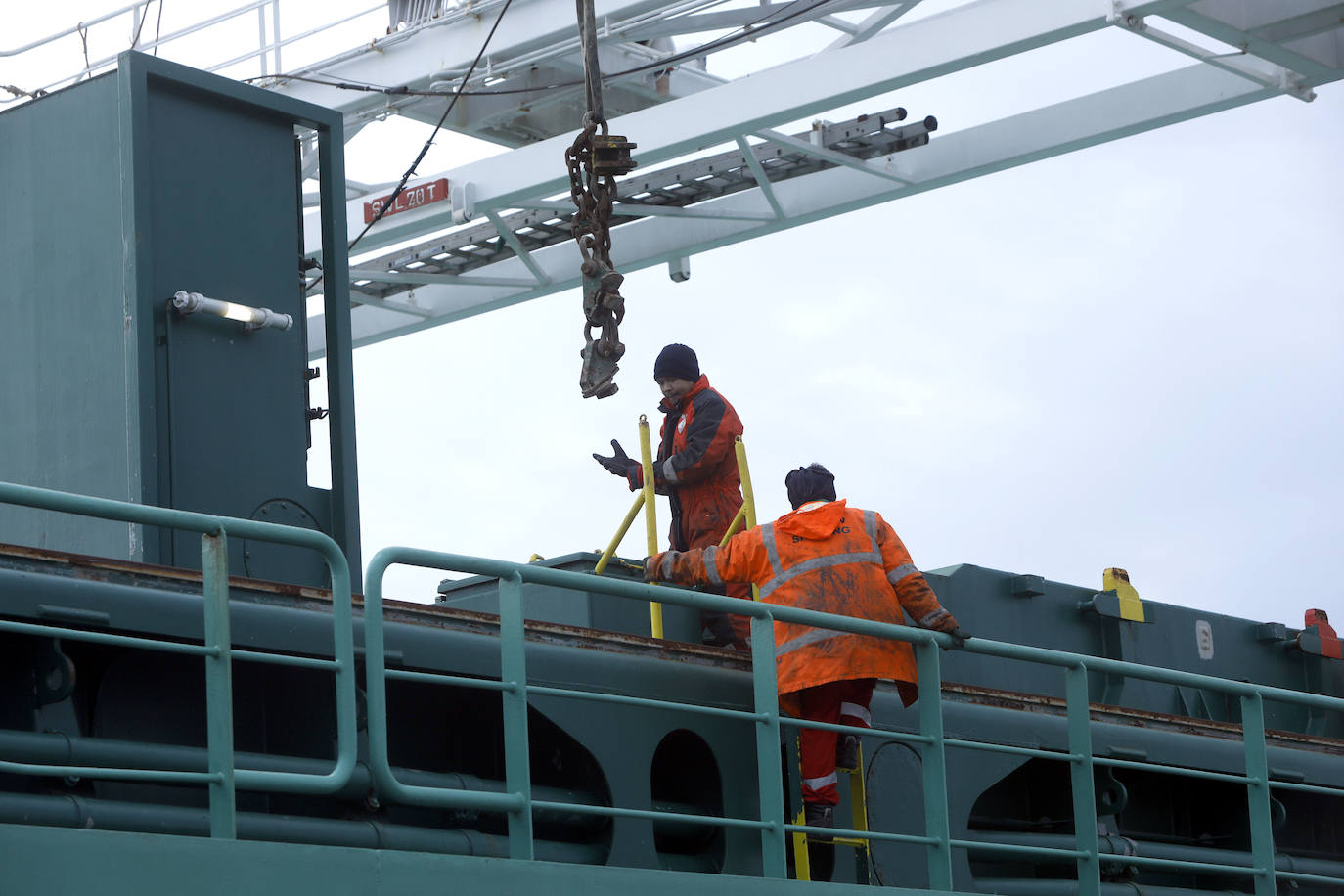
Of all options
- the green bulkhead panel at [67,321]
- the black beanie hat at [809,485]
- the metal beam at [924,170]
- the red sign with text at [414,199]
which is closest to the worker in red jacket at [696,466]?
the black beanie hat at [809,485]

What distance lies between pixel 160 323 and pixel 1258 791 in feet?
15.2

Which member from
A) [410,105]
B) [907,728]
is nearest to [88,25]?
[410,105]

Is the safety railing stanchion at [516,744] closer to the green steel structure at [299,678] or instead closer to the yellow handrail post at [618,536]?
the green steel structure at [299,678]

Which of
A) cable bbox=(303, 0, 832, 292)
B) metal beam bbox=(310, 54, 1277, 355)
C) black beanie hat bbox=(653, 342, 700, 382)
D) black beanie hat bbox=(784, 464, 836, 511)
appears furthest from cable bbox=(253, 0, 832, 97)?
black beanie hat bbox=(784, 464, 836, 511)

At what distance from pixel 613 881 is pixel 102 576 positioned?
1673 mm

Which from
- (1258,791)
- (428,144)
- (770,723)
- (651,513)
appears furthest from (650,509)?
(428,144)

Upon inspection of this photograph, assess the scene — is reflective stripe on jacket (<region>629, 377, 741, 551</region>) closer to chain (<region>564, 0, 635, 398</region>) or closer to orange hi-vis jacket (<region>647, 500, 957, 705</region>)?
chain (<region>564, 0, 635, 398</region>)

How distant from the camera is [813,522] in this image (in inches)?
268

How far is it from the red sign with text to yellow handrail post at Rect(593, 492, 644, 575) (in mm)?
7059

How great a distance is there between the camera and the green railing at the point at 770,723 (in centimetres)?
520

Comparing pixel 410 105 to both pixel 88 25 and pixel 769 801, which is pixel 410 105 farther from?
pixel 769 801

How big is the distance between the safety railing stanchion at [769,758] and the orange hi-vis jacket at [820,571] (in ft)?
1.56

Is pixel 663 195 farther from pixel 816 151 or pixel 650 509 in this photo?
pixel 650 509

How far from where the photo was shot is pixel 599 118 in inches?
295
